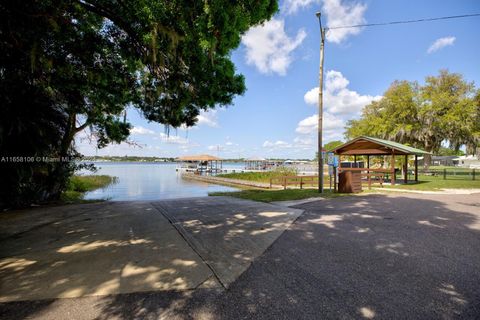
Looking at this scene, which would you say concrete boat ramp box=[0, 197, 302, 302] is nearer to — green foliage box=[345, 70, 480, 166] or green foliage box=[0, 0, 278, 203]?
green foliage box=[0, 0, 278, 203]

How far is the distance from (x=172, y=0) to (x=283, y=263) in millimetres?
5370

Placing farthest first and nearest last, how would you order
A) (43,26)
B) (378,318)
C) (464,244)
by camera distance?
(43,26)
(464,244)
(378,318)

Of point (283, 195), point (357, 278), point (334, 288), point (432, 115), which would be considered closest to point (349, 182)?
point (283, 195)

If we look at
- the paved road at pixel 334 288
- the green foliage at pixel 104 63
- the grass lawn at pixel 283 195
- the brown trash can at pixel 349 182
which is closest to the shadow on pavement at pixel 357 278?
the paved road at pixel 334 288

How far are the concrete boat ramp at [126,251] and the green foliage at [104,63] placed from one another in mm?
2845

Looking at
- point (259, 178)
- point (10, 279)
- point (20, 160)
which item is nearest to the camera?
point (10, 279)

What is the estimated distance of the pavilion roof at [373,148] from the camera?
1653 cm

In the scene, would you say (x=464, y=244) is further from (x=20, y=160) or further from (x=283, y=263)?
(x=20, y=160)

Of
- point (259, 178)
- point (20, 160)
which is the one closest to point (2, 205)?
A: point (20, 160)

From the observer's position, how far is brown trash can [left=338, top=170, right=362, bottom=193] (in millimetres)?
12328

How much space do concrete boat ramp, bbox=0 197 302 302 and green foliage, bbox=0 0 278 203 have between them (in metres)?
2.84

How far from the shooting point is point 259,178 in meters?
30.3

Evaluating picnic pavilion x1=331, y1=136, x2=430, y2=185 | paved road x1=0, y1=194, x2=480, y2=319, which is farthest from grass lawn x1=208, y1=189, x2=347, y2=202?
picnic pavilion x1=331, y1=136, x2=430, y2=185

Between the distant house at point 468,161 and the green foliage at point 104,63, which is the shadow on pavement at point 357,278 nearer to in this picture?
the green foliage at point 104,63
